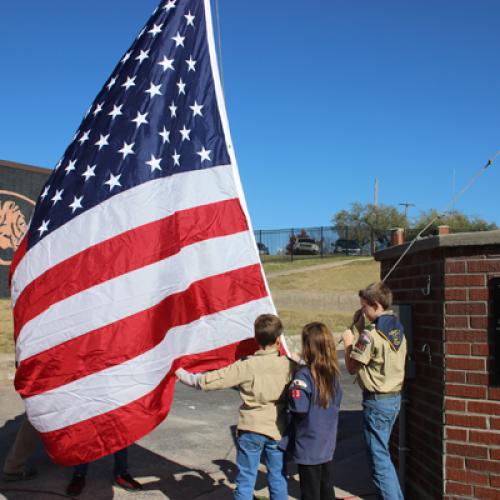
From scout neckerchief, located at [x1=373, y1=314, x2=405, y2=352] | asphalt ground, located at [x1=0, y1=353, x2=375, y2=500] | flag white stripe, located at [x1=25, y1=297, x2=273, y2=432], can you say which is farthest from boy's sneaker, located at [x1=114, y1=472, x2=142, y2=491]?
scout neckerchief, located at [x1=373, y1=314, x2=405, y2=352]

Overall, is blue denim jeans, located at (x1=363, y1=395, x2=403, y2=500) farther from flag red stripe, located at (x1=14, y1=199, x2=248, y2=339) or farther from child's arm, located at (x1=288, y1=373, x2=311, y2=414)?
flag red stripe, located at (x1=14, y1=199, x2=248, y2=339)

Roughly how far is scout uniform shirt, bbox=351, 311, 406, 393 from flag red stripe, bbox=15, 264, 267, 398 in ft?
3.38

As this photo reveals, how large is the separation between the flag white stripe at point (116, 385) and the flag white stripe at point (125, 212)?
0.80m

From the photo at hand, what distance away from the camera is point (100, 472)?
A: 541 centimetres

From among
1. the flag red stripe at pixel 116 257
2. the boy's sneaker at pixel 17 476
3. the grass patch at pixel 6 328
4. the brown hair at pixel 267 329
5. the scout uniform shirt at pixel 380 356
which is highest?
the flag red stripe at pixel 116 257

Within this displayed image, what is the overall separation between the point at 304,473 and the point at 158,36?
131 inches


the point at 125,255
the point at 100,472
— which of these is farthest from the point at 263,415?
the point at 100,472

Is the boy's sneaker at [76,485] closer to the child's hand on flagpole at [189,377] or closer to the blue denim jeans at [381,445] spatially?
the child's hand on flagpole at [189,377]

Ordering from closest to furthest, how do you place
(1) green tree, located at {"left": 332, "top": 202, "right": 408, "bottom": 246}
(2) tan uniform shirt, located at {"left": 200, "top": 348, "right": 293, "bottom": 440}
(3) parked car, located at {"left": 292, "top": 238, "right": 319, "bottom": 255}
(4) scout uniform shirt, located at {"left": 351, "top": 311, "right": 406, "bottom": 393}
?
(2) tan uniform shirt, located at {"left": 200, "top": 348, "right": 293, "bottom": 440} < (4) scout uniform shirt, located at {"left": 351, "top": 311, "right": 406, "bottom": 393} < (3) parked car, located at {"left": 292, "top": 238, "right": 319, "bottom": 255} < (1) green tree, located at {"left": 332, "top": 202, "right": 408, "bottom": 246}

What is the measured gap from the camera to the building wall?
2055 centimetres

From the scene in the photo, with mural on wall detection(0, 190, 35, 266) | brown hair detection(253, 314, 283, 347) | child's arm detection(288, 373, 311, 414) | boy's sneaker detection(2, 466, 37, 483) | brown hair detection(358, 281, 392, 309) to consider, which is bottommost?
boy's sneaker detection(2, 466, 37, 483)

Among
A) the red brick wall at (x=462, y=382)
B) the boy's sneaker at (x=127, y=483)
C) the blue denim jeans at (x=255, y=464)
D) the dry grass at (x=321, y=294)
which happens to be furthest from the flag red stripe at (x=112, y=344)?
the dry grass at (x=321, y=294)

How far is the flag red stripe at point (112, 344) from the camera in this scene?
397 cm

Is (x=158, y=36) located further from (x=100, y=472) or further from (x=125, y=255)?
(x=100, y=472)
